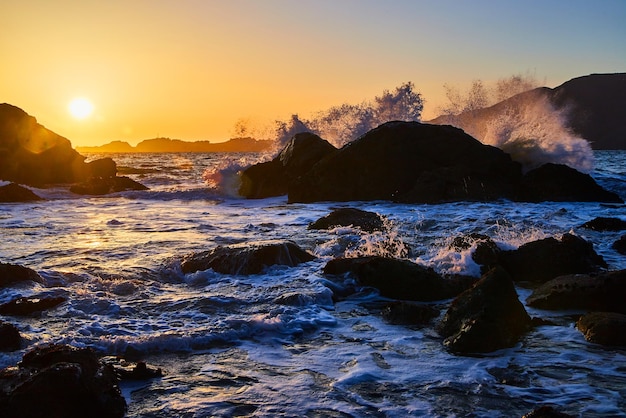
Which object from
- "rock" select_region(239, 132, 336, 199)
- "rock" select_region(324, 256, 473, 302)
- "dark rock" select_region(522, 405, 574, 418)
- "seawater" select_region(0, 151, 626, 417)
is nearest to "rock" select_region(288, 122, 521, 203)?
"rock" select_region(239, 132, 336, 199)

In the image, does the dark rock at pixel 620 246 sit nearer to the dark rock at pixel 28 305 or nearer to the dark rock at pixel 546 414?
the dark rock at pixel 546 414

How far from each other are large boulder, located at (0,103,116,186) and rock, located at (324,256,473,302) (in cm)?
2805

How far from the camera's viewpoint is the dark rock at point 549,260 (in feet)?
24.1

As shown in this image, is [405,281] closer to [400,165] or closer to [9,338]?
[9,338]

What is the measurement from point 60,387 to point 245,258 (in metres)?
4.81

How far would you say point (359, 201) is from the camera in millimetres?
18578

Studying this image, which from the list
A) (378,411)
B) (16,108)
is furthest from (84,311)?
(16,108)

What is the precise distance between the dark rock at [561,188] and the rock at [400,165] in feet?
2.46

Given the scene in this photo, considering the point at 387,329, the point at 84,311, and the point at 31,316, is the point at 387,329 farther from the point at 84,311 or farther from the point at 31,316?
the point at 31,316

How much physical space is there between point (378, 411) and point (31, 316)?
3.97 m

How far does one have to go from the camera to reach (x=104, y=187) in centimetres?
2497

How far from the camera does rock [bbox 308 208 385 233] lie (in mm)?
11695

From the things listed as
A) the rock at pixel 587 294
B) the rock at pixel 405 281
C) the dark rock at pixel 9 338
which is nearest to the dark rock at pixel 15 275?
the dark rock at pixel 9 338

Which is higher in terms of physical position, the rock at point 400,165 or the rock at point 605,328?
the rock at point 400,165
